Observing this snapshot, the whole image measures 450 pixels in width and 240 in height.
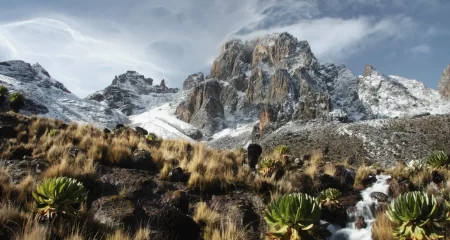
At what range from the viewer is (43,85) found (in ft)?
627

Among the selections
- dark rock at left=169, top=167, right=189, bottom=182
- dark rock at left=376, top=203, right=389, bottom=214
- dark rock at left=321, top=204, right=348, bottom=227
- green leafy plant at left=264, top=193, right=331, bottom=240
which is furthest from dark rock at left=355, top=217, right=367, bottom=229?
dark rock at left=169, top=167, right=189, bottom=182

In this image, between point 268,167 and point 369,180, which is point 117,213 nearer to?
point 268,167

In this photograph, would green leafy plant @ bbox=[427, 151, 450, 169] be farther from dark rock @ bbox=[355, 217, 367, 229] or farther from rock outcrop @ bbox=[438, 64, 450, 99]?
rock outcrop @ bbox=[438, 64, 450, 99]

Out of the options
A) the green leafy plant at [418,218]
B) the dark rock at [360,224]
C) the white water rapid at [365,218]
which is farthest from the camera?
the dark rock at [360,224]

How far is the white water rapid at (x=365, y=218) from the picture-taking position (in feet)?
24.6

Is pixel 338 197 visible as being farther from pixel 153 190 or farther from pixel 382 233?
pixel 153 190

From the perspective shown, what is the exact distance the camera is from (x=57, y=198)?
541 centimetres

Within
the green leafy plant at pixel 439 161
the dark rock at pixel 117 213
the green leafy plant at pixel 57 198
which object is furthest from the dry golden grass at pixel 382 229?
the green leafy plant at pixel 57 198

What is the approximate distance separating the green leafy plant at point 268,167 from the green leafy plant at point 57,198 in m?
5.46

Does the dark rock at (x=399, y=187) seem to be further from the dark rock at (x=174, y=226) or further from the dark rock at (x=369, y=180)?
the dark rock at (x=174, y=226)

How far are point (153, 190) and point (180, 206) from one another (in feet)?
4.15

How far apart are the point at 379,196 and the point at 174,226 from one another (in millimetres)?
5879

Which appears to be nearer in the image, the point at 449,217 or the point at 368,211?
the point at 449,217

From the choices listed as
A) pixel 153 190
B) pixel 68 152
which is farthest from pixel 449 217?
pixel 68 152
